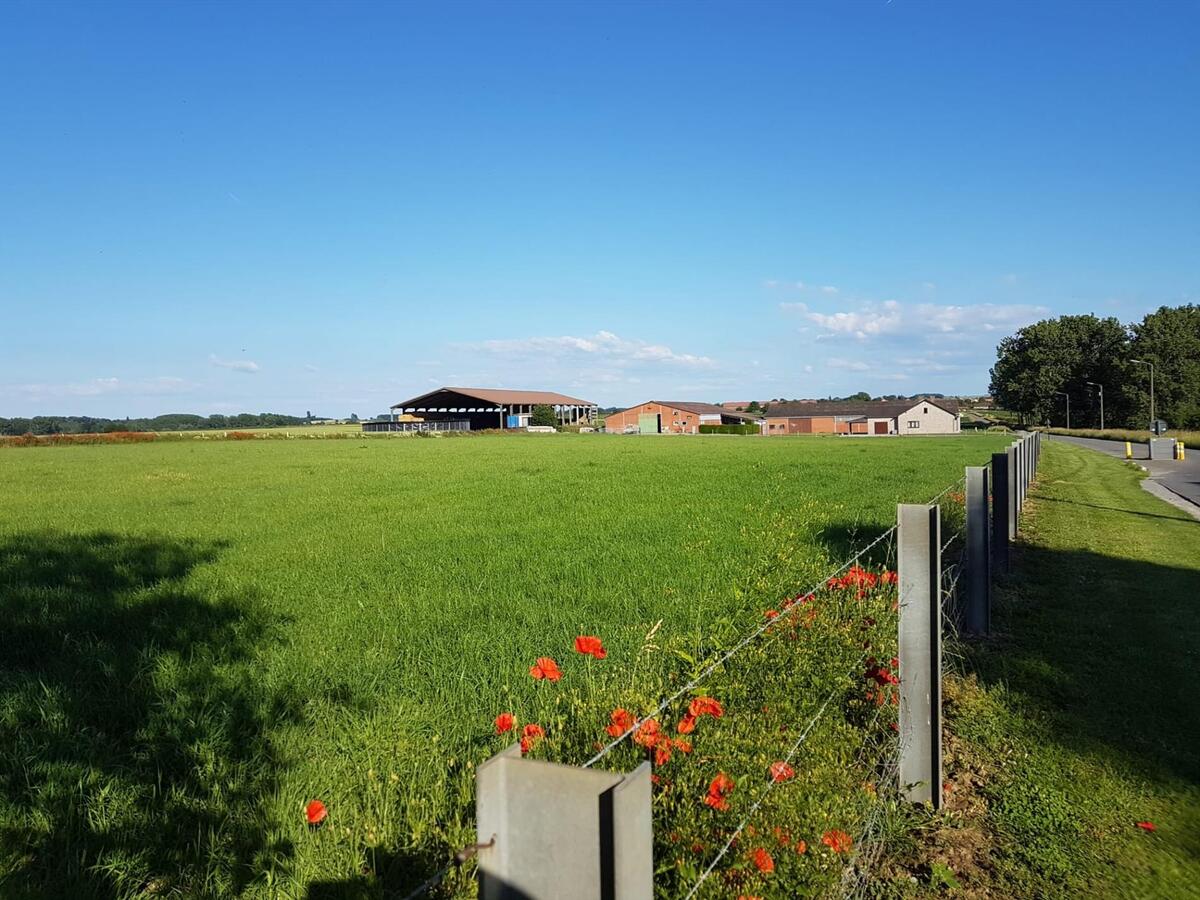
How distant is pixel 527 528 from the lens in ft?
38.5

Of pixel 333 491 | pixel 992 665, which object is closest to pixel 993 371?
pixel 333 491

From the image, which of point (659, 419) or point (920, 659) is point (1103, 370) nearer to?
point (659, 419)

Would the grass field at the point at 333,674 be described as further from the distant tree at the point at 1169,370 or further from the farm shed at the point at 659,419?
the farm shed at the point at 659,419

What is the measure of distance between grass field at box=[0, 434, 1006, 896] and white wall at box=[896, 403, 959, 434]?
90.0 meters

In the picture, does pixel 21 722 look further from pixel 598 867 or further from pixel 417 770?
pixel 598 867

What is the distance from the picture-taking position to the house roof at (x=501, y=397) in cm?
9444

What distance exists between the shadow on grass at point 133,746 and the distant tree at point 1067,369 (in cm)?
9852

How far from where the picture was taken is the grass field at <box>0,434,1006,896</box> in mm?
2766

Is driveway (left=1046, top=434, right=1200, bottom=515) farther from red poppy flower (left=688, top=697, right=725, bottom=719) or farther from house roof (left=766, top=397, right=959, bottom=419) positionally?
house roof (left=766, top=397, right=959, bottom=419)

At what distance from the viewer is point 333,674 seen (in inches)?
192

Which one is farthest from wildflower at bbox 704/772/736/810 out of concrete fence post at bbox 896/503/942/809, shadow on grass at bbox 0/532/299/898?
concrete fence post at bbox 896/503/942/809

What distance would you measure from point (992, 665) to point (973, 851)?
2.49 m

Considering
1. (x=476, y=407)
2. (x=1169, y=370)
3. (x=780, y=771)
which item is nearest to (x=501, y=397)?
(x=476, y=407)

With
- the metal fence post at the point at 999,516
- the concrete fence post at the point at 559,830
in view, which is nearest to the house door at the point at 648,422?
the metal fence post at the point at 999,516
